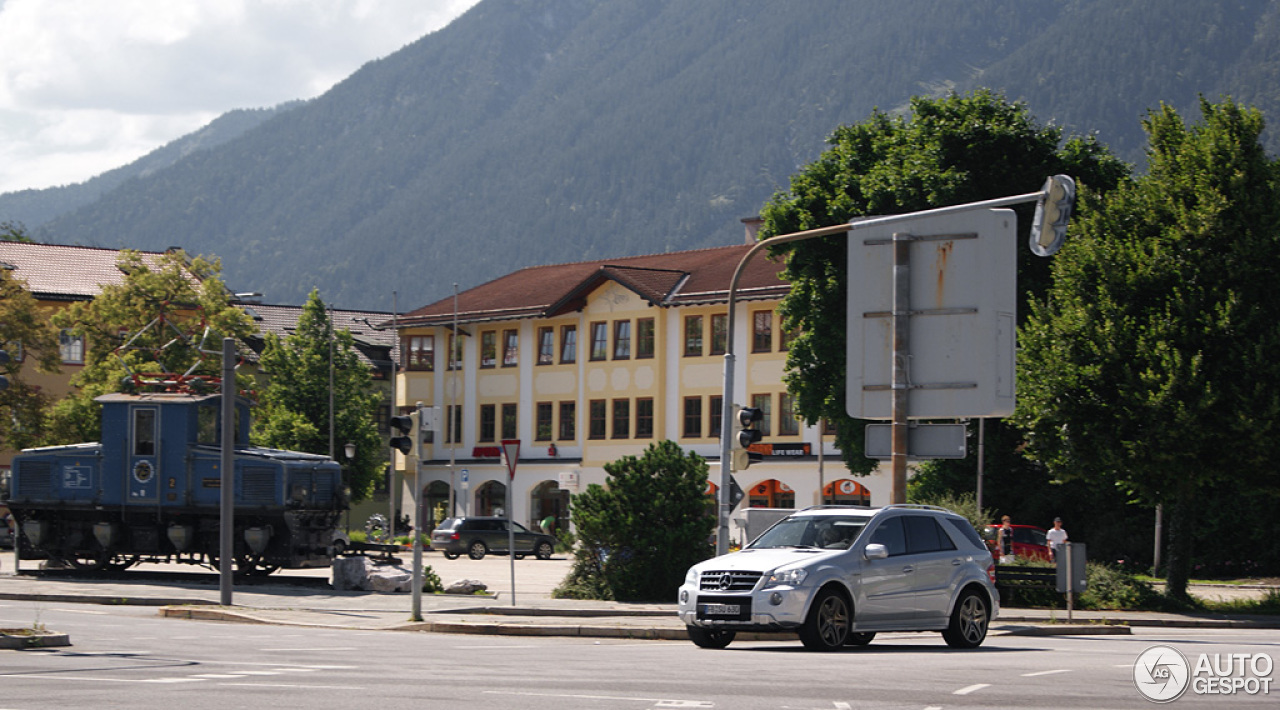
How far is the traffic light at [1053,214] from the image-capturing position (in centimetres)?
2139

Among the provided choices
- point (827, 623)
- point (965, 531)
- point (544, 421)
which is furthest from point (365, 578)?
point (544, 421)

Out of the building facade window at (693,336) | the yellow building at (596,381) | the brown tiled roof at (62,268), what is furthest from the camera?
the brown tiled roof at (62,268)

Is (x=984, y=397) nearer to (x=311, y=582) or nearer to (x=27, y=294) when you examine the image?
(x=311, y=582)

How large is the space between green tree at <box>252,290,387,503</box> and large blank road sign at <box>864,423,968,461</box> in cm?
4790

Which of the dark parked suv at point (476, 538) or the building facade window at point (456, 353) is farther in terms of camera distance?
the building facade window at point (456, 353)

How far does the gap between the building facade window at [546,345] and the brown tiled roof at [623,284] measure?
1.23 m

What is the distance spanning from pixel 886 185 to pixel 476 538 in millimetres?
23404

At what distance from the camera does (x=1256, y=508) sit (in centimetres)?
4659

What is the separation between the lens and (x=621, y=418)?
6769 cm

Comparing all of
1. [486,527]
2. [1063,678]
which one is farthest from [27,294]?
[1063,678]

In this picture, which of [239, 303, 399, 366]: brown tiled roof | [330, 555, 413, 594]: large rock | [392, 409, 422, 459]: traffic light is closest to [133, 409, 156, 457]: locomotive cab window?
[330, 555, 413, 594]: large rock

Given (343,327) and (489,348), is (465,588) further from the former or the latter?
(343,327)

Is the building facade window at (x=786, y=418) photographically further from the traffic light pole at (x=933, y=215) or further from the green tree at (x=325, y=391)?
the traffic light pole at (x=933, y=215)

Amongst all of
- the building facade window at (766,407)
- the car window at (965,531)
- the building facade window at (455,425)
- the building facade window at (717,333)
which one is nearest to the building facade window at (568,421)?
the building facade window at (455,425)
